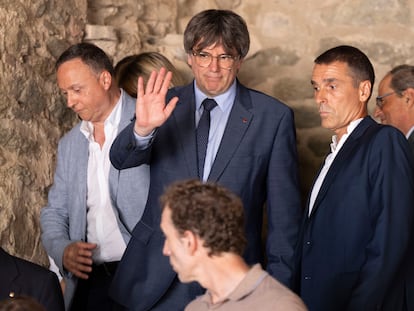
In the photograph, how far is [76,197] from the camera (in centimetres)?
347

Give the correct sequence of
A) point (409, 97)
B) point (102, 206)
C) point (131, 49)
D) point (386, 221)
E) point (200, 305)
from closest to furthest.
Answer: point (200, 305) < point (386, 221) < point (102, 206) < point (409, 97) < point (131, 49)

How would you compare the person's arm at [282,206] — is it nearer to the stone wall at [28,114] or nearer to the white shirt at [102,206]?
the white shirt at [102,206]

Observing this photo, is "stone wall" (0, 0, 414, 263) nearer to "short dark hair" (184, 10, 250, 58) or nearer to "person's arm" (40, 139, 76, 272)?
"person's arm" (40, 139, 76, 272)

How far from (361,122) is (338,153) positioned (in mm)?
131

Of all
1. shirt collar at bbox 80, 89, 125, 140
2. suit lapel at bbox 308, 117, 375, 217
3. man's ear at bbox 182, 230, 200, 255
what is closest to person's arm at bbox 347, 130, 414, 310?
suit lapel at bbox 308, 117, 375, 217

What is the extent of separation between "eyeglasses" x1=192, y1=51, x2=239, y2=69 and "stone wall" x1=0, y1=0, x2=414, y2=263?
1.02 metres

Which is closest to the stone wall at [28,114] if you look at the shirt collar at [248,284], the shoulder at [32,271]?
the shoulder at [32,271]

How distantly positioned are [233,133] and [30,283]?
0.86 metres

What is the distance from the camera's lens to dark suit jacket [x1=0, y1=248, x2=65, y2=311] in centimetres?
284

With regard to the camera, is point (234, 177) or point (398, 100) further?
point (398, 100)

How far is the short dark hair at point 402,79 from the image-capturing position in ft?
12.3

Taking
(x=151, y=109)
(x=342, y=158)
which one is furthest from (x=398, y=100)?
(x=151, y=109)

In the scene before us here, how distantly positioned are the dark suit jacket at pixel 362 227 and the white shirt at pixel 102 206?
2.71 feet

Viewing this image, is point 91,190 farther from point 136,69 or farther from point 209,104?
point 136,69
